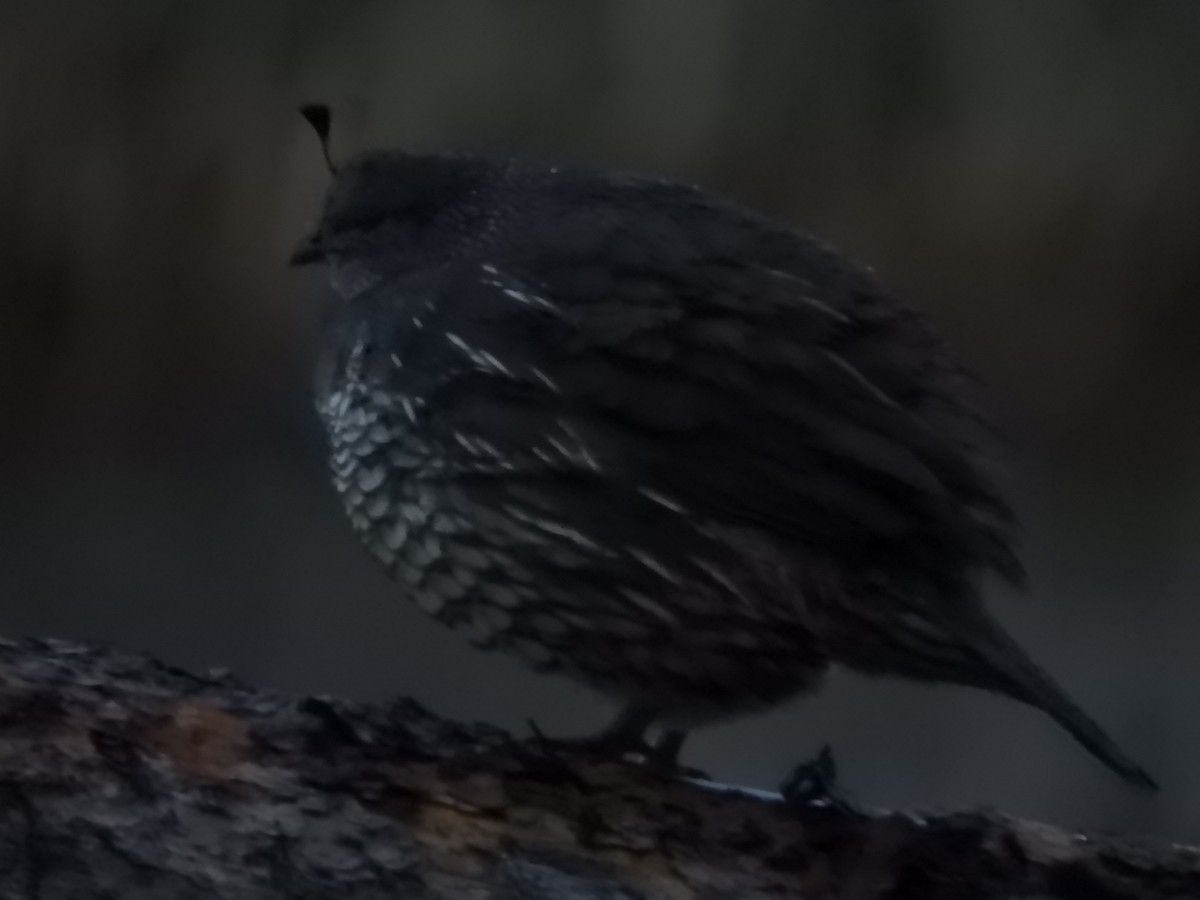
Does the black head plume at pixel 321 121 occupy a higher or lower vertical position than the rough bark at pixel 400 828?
higher

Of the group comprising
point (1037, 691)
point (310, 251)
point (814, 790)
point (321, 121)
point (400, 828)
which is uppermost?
point (321, 121)

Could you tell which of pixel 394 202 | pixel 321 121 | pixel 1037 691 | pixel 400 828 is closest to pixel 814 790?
pixel 1037 691

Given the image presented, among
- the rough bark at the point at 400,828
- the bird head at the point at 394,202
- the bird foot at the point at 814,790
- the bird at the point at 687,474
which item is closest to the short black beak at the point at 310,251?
the bird head at the point at 394,202

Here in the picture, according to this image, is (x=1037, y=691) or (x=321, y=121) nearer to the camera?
(x=1037, y=691)

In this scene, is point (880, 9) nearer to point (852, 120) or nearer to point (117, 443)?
point (852, 120)

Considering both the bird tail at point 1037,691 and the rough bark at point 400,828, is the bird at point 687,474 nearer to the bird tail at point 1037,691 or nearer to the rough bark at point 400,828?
the bird tail at point 1037,691

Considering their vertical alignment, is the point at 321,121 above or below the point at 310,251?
above

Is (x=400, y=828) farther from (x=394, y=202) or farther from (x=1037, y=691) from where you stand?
(x=394, y=202)

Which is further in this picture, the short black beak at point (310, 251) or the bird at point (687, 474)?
the short black beak at point (310, 251)
